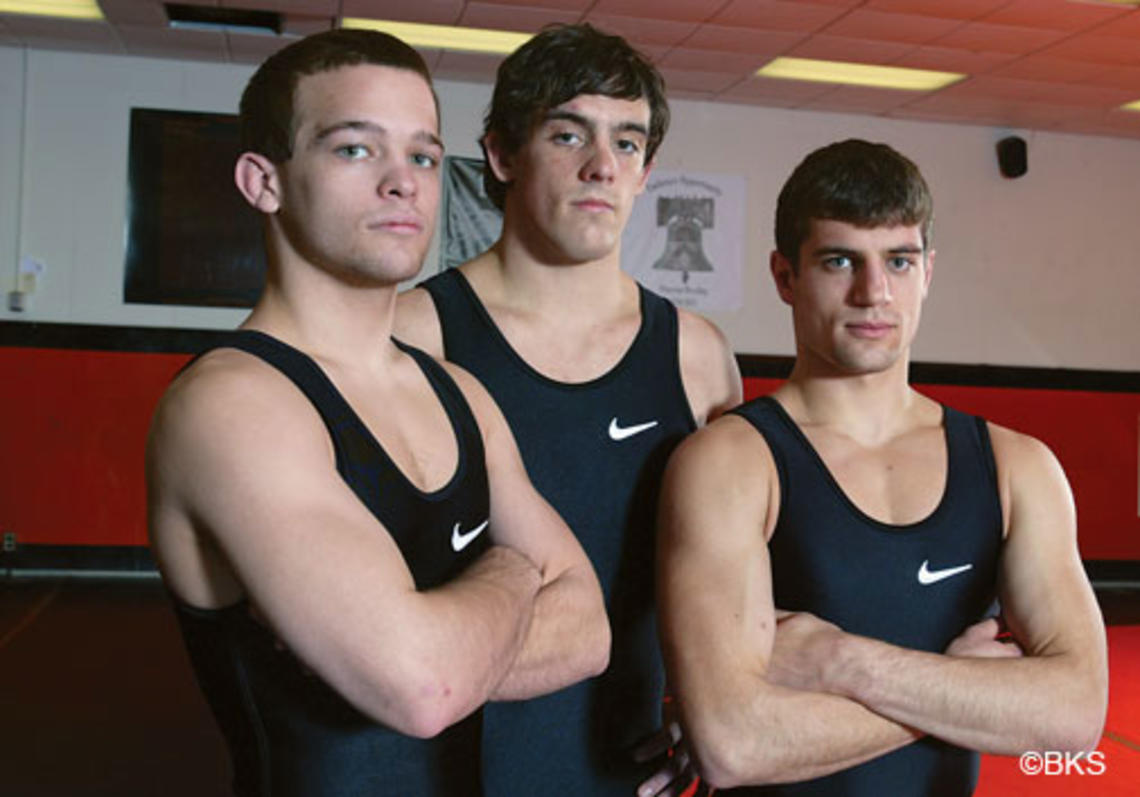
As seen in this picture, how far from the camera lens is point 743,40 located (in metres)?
5.97

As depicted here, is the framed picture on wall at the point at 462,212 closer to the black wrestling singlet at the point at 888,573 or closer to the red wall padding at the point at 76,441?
the red wall padding at the point at 76,441

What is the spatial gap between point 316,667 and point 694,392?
103 cm

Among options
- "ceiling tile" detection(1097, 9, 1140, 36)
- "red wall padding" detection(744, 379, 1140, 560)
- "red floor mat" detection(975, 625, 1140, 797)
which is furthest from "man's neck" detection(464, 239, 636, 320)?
"red wall padding" detection(744, 379, 1140, 560)

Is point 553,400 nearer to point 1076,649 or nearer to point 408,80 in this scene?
point 408,80

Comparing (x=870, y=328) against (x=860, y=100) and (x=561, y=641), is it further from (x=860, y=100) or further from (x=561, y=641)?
(x=860, y=100)

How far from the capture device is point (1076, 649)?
1.64 m

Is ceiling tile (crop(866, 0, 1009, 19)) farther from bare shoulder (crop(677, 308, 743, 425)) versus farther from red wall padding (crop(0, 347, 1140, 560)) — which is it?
red wall padding (crop(0, 347, 1140, 560))

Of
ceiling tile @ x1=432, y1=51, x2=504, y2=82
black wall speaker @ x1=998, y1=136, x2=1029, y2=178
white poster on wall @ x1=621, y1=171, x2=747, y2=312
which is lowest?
white poster on wall @ x1=621, y1=171, x2=747, y2=312

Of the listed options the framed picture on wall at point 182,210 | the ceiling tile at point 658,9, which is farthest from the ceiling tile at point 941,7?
the framed picture on wall at point 182,210

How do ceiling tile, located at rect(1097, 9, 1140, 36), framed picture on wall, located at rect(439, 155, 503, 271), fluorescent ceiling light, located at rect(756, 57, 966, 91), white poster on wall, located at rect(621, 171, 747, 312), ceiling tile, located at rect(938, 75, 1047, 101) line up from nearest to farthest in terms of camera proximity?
ceiling tile, located at rect(1097, 9, 1140, 36), fluorescent ceiling light, located at rect(756, 57, 966, 91), ceiling tile, located at rect(938, 75, 1047, 101), framed picture on wall, located at rect(439, 155, 503, 271), white poster on wall, located at rect(621, 171, 747, 312)

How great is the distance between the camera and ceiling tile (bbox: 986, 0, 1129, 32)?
534 centimetres

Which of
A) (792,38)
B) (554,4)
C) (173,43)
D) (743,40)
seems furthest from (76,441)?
(792,38)

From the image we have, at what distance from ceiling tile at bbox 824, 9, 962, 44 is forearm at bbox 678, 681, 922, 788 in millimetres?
4734

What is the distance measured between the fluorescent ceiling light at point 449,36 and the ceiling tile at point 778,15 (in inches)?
A: 46.7
